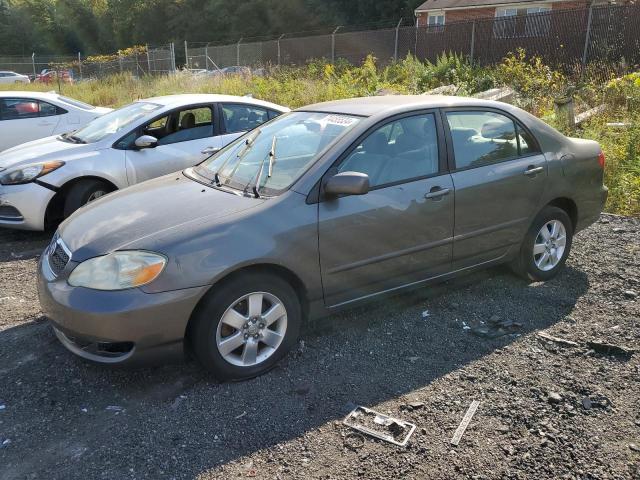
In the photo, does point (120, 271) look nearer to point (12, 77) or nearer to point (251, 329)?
point (251, 329)

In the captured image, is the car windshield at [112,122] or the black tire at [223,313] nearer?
the black tire at [223,313]

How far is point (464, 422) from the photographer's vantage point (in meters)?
3.02

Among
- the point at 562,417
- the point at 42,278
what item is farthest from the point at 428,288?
the point at 42,278

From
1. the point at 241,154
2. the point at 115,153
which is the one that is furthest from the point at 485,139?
the point at 115,153

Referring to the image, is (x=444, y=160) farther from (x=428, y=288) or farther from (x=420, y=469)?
(x=420, y=469)

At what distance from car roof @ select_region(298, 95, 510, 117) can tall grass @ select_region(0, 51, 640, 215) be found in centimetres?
339

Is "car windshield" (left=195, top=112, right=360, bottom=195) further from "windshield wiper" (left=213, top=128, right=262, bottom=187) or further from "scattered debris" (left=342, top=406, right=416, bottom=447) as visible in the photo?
"scattered debris" (left=342, top=406, right=416, bottom=447)

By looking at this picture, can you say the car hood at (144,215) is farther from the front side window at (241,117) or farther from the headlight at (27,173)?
the front side window at (241,117)

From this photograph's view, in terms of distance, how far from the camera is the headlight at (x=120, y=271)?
10.1ft

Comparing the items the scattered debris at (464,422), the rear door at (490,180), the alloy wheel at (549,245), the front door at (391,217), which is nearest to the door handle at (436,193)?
the front door at (391,217)

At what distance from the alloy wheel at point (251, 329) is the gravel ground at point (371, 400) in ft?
0.55

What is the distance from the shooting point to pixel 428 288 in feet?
15.3

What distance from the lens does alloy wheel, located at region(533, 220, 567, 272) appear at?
4.68 meters

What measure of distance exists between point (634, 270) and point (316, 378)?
3.21 metres
